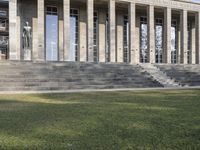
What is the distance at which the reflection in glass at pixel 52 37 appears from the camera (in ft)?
135

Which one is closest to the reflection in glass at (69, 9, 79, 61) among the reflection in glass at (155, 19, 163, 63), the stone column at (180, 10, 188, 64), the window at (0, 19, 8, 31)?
the reflection in glass at (155, 19, 163, 63)

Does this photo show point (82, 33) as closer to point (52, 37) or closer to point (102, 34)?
point (102, 34)

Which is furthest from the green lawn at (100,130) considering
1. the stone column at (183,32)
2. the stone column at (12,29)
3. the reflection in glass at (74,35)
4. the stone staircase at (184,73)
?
the stone column at (183,32)

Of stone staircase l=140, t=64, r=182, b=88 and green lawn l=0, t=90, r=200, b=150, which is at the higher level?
stone staircase l=140, t=64, r=182, b=88

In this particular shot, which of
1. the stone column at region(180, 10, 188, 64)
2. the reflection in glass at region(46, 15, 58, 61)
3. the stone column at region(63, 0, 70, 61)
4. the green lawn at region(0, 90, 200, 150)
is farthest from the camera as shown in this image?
the stone column at region(180, 10, 188, 64)

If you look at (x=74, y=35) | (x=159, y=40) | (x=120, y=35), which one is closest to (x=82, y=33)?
(x=74, y=35)

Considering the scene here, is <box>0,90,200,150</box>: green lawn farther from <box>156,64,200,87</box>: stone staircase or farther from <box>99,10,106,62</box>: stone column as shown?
<box>99,10,106,62</box>: stone column

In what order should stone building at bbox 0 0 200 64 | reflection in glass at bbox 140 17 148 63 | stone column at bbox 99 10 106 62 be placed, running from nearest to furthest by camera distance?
1. stone building at bbox 0 0 200 64
2. stone column at bbox 99 10 106 62
3. reflection in glass at bbox 140 17 148 63

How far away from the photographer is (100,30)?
44.0 meters

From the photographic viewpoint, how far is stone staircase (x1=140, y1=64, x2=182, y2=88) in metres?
27.2

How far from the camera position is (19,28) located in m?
39.6

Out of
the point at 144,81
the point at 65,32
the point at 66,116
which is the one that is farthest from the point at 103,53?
the point at 66,116

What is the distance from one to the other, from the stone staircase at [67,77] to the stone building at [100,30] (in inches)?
411

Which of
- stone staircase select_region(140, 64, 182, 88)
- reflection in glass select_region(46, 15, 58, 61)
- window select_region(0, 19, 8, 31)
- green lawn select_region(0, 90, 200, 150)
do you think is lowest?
green lawn select_region(0, 90, 200, 150)
